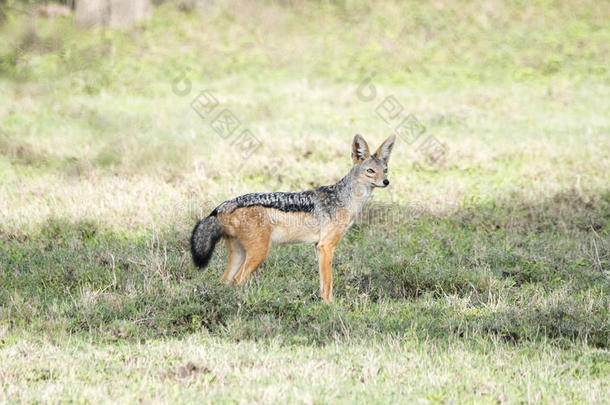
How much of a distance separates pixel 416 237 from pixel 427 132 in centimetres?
621

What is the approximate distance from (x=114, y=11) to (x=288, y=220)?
1873 centimetres

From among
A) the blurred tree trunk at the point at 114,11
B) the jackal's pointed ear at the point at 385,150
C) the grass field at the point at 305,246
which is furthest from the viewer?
the blurred tree trunk at the point at 114,11

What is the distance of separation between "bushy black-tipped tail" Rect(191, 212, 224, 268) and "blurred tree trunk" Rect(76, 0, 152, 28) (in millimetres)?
15413

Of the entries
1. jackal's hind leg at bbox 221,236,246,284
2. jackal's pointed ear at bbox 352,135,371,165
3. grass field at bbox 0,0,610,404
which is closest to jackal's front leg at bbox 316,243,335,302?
grass field at bbox 0,0,610,404

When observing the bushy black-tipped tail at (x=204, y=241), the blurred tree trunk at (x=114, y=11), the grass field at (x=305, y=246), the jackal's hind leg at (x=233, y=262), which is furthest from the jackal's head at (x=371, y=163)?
the blurred tree trunk at (x=114, y=11)

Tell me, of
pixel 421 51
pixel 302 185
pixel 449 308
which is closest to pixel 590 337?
pixel 449 308

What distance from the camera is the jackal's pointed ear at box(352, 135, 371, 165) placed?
824cm

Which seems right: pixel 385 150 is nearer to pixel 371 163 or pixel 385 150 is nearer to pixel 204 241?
pixel 371 163

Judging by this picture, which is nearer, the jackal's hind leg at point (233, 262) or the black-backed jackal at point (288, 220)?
the black-backed jackal at point (288, 220)

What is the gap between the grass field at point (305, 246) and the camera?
5.75 m

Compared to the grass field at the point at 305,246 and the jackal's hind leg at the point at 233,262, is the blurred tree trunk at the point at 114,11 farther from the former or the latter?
the jackal's hind leg at the point at 233,262

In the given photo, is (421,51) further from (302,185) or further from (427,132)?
(302,185)

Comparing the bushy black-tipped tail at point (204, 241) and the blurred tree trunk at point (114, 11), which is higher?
the blurred tree trunk at point (114, 11)

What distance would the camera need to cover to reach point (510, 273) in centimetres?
864
